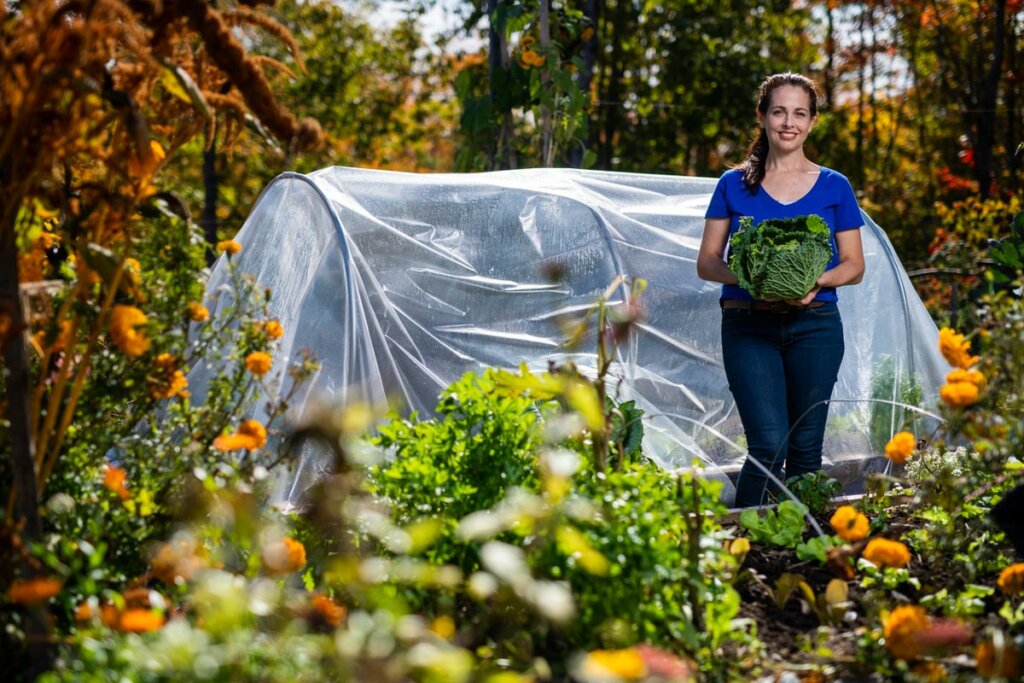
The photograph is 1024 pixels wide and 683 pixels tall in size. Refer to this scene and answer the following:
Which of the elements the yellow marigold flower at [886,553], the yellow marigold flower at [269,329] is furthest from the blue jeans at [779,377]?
the yellow marigold flower at [269,329]

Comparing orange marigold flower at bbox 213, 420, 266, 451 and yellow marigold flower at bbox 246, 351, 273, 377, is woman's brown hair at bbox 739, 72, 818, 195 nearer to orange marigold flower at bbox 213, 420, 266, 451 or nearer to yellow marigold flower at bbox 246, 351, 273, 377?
yellow marigold flower at bbox 246, 351, 273, 377

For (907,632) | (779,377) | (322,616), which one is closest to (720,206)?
(779,377)

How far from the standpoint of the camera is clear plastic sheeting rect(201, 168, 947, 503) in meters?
4.25

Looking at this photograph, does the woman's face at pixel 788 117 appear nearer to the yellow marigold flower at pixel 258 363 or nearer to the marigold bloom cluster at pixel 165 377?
the yellow marigold flower at pixel 258 363

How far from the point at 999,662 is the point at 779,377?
179 cm

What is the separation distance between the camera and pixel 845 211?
3.56 m

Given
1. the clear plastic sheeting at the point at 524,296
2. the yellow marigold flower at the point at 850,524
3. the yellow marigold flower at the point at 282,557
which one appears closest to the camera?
the yellow marigold flower at the point at 282,557

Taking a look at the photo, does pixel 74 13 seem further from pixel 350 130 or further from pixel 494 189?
pixel 350 130

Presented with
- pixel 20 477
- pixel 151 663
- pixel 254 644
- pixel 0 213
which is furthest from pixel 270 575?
pixel 0 213

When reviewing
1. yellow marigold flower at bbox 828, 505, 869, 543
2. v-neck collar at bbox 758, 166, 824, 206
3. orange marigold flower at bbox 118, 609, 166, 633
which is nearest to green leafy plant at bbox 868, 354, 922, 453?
v-neck collar at bbox 758, 166, 824, 206

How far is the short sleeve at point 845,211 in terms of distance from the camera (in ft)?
11.7

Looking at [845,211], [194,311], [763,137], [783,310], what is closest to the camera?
[194,311]

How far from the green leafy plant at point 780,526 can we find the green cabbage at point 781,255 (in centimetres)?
81

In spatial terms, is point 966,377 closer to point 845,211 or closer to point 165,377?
point 845,211
